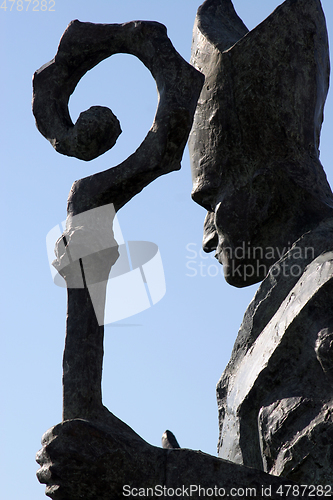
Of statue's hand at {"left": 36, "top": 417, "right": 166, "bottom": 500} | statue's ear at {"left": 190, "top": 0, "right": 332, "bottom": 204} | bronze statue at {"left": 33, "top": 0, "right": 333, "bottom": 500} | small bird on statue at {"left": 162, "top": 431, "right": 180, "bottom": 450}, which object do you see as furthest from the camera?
statue's ear at {"left": 190, "top": 0, "right": 332, "bottom": 204}

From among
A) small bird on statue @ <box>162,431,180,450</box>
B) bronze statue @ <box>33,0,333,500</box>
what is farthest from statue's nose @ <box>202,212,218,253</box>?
small bird on statue @ <box>162,431,180,450</box>

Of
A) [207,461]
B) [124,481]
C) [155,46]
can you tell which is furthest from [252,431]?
[155,46]

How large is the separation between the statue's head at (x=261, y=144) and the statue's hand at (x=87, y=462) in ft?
6.35

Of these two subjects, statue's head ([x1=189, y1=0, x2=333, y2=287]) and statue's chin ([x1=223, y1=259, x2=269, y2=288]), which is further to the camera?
statue's chin ([x1=223, y1=259, x2=269, y2=288])

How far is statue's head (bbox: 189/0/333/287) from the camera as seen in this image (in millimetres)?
4973

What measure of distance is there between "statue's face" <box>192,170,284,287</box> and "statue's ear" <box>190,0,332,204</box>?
0.10m

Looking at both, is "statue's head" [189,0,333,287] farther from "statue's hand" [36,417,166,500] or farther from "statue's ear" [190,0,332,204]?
"statue's hand" [36,417,166,500]

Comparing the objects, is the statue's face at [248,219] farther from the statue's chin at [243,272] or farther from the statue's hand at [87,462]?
the statue's hand at [87,462]

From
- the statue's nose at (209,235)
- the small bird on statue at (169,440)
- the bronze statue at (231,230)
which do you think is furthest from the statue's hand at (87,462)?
the statue's nose at (209,235)

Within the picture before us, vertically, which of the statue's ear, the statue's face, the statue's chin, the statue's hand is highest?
the statue's ear

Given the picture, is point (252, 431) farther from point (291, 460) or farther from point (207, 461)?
point (207, 461)

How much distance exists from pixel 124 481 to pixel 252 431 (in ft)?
4.09

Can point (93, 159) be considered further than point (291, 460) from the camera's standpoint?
No

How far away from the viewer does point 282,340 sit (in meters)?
4.34
